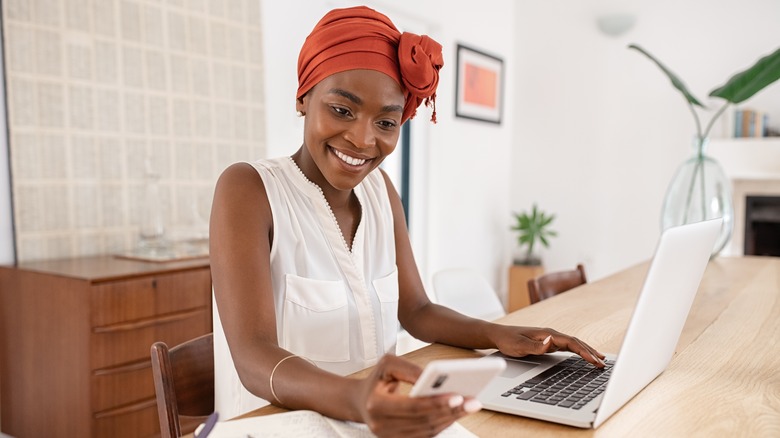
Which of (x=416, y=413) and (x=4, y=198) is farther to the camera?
(x=4, y=198)

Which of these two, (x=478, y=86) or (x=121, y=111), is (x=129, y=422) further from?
(x=478, y=86)

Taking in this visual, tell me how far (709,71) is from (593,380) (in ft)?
15.2

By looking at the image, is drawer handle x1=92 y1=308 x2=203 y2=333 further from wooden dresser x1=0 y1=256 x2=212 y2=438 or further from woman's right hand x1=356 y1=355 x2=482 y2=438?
woman's right hand x1=356 y1=355 x2=482 y2=438

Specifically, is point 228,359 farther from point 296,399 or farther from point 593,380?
point 593,380

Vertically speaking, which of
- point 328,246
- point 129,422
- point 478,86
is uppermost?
point 478,86

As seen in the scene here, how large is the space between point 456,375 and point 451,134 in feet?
14.2

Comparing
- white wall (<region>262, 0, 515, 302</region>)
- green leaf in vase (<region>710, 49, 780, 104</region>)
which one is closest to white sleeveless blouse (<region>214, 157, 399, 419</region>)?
green leaf in vase (<region>710, 49, 780, 104</region>)

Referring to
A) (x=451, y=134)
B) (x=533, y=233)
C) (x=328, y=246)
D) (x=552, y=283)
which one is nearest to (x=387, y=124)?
(x=328, y=246)

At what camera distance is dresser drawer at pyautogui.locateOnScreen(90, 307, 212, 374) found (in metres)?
2.27

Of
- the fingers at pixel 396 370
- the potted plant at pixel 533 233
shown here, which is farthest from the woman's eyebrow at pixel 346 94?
the potted plant at pixel 533 233

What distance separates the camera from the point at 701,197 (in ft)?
8.70

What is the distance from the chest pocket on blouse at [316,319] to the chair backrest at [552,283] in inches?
35.1

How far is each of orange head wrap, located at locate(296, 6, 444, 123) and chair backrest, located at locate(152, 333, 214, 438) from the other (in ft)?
1.74

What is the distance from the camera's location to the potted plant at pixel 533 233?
17.3 feet
